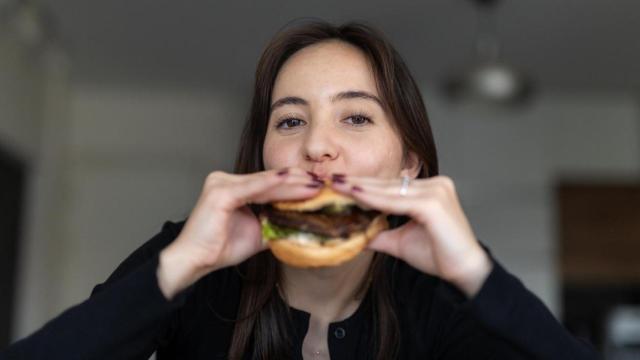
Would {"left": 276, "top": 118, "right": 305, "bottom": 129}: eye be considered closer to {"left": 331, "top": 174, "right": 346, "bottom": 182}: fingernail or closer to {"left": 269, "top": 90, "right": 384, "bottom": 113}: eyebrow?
{"left": 269, "top": 90, "right": 384, "bottom": 113}: eyebrow

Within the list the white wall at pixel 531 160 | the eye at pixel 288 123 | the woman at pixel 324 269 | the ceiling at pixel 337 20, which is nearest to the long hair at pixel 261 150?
the woman at pixel 324 269

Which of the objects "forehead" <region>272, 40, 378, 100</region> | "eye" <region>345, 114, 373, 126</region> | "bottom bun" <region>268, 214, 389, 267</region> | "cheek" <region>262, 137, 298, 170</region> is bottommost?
"bottom bun" <region>268, 214, 389, 267</region>

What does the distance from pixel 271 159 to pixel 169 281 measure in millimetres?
270

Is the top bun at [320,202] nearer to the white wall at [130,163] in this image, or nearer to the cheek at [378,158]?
the cheek at [378,158]

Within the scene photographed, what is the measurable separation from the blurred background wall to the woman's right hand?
8.31 feet

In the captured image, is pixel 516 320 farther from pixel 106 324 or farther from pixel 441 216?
pixel 106 324

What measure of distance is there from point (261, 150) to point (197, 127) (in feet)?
11.0

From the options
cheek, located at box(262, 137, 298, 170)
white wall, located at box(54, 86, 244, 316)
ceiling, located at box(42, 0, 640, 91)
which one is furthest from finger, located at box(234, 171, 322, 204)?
white wall, located at box(54, 86, 244, 316)

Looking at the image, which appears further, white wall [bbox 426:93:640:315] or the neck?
white wall [bbox 426:93:640:315]

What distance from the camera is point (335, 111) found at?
50.7 inches

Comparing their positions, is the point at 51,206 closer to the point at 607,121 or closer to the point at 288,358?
the point at 607,121

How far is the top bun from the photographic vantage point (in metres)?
1.19

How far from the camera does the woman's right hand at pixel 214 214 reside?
1.15m

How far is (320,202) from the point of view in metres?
1.20
